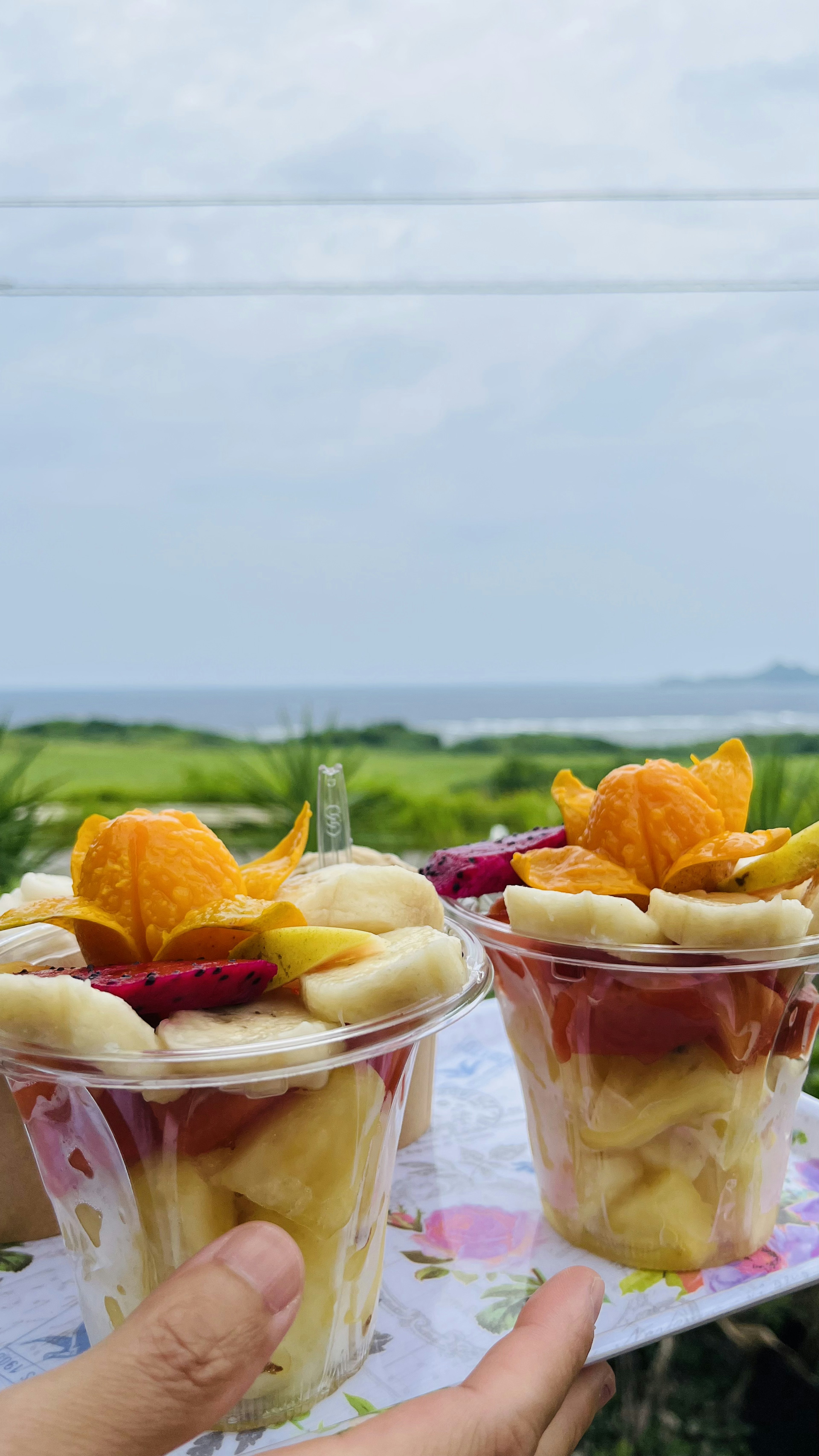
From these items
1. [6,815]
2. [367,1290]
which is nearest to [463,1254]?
[367,1290]

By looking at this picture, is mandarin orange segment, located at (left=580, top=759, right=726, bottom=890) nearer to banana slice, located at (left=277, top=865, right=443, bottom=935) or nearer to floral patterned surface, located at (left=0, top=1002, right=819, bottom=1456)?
banana slice, located at (left=277, top=865, right=443, bottom=935)

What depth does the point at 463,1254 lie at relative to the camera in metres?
0.70

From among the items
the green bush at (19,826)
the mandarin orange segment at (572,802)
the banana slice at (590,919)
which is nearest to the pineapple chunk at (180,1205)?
the banana slice at (590,919)

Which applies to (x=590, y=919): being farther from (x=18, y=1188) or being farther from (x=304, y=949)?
(x=18, y=1188)

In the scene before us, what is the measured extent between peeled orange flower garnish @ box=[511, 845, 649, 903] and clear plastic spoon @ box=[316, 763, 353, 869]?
0.55 feet

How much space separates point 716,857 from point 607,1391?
0.32 metres

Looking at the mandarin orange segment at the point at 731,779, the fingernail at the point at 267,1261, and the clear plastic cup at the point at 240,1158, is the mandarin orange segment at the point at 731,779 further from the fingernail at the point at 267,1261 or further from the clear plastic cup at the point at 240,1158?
the fingernail at the point at 267,1261

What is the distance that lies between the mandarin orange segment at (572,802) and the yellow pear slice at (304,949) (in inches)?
9.2

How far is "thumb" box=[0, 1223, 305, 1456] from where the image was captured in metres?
0.34

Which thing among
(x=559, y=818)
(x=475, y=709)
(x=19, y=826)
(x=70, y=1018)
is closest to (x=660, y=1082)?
(x=70, y=1018)

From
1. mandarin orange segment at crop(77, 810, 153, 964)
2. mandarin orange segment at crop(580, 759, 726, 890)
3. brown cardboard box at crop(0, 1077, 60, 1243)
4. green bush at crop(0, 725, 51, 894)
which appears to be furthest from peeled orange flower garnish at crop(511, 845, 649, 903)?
green bush at crop(0, 725, 51, 894)

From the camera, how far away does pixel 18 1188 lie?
69 centimetres

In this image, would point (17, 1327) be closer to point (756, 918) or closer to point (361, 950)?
point (361, 950)

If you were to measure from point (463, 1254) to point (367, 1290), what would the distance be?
13cm
